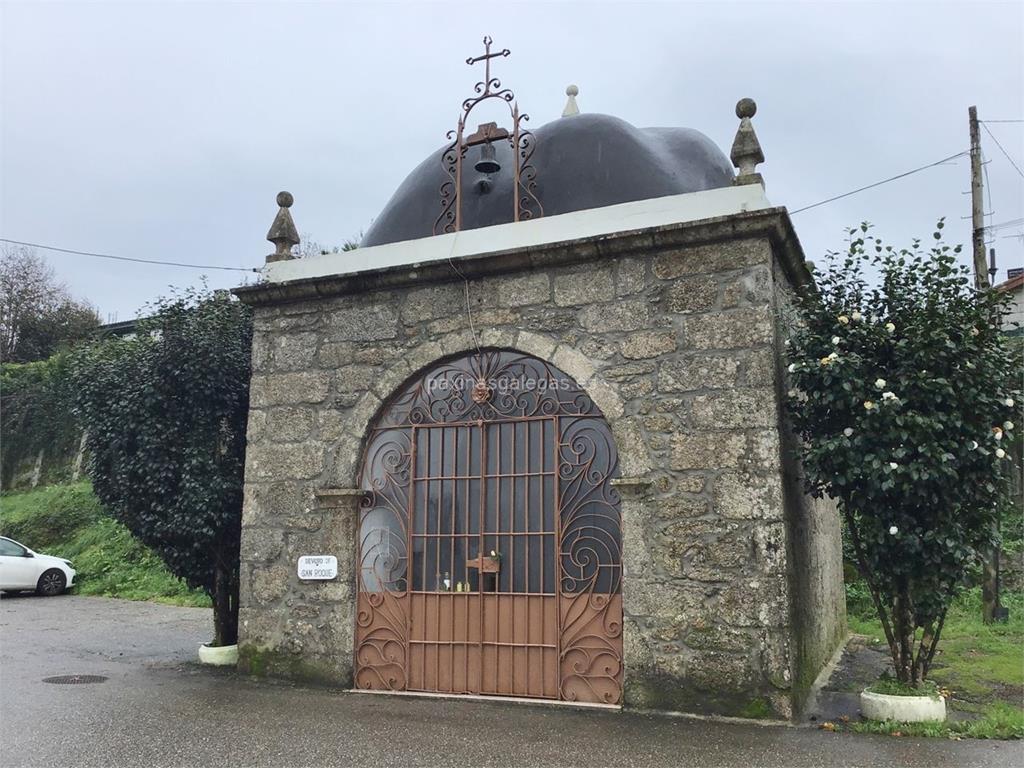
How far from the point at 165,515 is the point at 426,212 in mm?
3454

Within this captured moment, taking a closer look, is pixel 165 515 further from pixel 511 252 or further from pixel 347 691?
pixel 511 252

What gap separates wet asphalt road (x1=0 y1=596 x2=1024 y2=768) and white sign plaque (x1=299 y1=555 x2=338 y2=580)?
82cm

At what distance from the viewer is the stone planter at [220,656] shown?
7.33m

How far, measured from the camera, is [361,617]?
6336 mm

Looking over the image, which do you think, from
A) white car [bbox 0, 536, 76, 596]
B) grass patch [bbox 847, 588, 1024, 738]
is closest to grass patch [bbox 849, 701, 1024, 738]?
grass patch [bbox 847, 588, 1024, 738]

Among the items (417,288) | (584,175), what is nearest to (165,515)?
(417,288)

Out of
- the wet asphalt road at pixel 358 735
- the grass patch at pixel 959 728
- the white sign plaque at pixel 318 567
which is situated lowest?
the wet asphalt road at pixel 358 735

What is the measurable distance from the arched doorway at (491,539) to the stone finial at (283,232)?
1803mm

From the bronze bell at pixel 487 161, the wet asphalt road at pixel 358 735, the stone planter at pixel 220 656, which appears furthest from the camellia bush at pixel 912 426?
the stone planter at pixel 220 656

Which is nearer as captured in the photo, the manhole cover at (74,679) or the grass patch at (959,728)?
the grass patch at (959,728)

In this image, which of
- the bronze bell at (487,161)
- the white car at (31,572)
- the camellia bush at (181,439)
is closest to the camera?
the bronze bell at (487,161)

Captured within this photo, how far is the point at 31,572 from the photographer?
44.3ft

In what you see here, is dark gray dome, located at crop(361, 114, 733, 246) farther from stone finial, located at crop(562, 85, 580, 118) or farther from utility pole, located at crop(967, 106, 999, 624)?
utility pole, located at crop(967, 106, 999, 624)

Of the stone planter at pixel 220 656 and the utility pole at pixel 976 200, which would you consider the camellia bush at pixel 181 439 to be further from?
the utility pole at pixel 976 200
